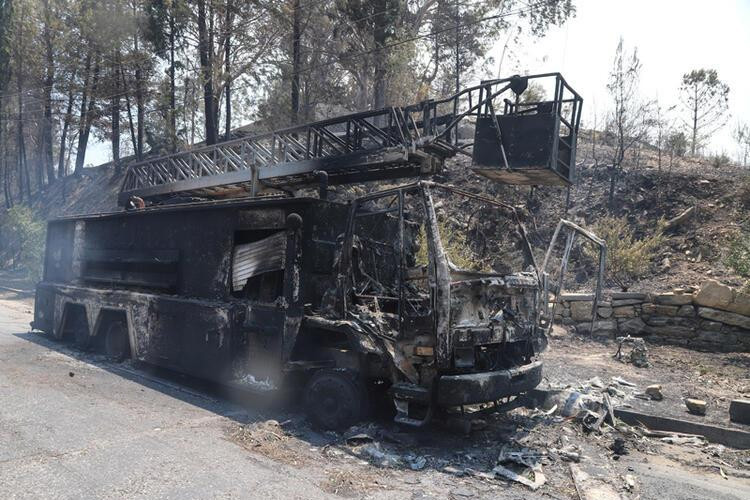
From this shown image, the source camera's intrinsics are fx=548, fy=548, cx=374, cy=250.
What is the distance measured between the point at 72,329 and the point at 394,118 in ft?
22.1

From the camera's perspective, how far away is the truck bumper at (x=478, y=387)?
469cm

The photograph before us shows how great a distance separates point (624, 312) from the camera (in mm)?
10062

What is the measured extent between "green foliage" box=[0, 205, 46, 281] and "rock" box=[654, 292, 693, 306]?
71.4 feet

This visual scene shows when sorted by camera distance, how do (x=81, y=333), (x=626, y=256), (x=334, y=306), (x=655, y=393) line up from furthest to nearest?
(x=626, y=256), (x=81, y=333), (x=655, y=393), (x=334, y=306)

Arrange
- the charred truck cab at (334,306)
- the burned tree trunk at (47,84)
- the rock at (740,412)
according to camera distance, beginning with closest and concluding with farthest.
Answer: the charred truck cab at (334,306)
the rock at (740,412)
the burned tree trunk at (47,84)

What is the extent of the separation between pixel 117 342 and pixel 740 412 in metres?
8.16

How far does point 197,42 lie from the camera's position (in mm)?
20719

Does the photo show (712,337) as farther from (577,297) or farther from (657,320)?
(577,297)

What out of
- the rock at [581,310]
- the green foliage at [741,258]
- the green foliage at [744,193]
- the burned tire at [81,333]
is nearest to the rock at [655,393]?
the rock at [581,310]

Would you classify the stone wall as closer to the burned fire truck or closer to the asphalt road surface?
the burned fire truck

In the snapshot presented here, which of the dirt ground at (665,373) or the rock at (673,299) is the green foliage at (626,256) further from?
the dirt ground at (665,373)

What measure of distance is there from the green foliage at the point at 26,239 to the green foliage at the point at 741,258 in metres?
22.9

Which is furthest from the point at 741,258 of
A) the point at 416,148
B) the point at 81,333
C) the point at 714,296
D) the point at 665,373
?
the point at 81,333

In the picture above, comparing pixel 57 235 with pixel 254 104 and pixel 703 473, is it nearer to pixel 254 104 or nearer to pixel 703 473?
pixel 703 473
